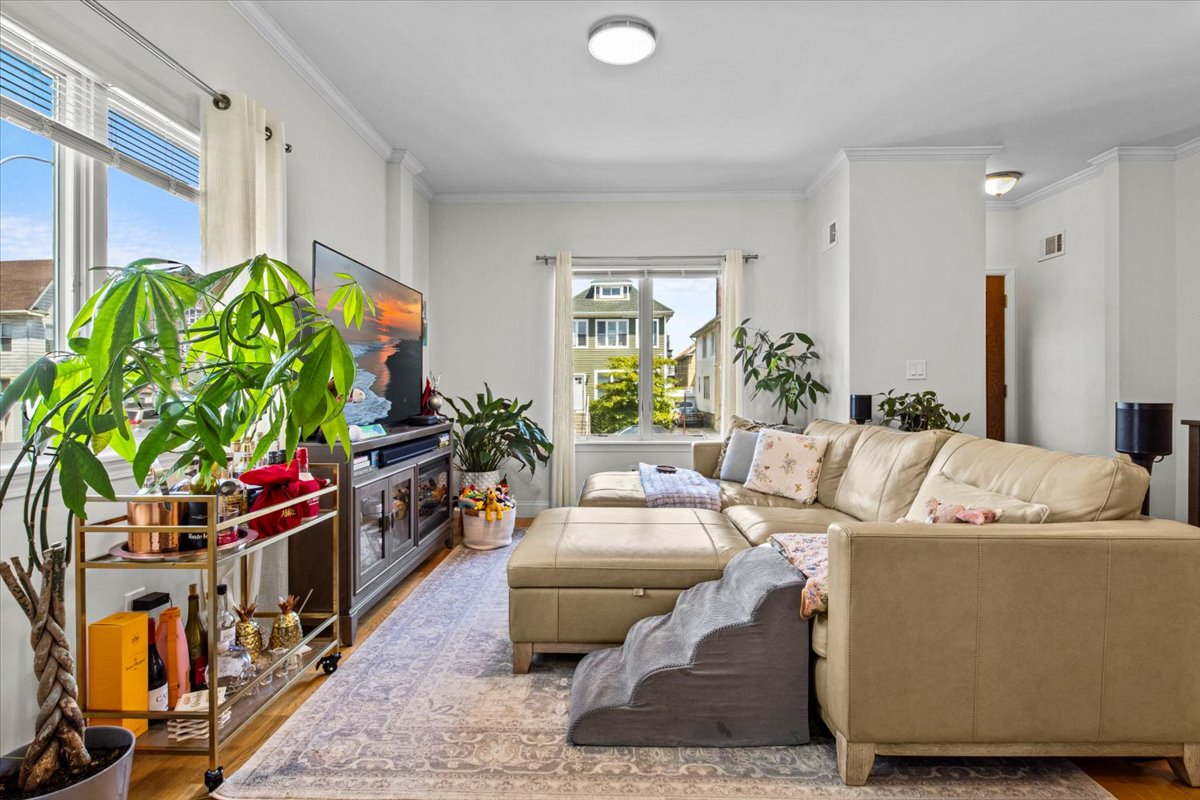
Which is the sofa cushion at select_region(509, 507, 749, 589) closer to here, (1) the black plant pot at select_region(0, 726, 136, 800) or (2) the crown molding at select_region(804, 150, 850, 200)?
(1) the black plant pot at select_region(0, 726, 136, 800)

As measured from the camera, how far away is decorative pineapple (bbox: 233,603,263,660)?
6.55 ft

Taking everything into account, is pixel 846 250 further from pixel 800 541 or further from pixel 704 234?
pixel 800 541

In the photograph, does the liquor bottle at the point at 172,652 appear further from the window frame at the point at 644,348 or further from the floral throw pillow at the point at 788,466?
the window frame at the point at 644,348

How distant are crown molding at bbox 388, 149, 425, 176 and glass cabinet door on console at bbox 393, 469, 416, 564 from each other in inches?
85.5

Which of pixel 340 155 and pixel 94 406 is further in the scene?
pixel 340 155

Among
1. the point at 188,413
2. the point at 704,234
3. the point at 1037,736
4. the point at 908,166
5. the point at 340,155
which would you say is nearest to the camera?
the point at 188,413

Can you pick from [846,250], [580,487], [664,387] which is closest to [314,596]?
[580,487]

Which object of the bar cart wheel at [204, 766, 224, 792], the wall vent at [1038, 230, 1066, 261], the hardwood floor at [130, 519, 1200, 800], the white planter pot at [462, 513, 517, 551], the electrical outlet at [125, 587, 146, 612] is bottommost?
the hardwood floor at [130, 519, 1200, 800]

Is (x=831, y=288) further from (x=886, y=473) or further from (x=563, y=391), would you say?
(x=563, y=391)

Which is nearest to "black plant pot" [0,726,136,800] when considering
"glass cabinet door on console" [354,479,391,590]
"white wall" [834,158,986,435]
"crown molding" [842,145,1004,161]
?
"glass cabinet door on console" [354,479,391,590]

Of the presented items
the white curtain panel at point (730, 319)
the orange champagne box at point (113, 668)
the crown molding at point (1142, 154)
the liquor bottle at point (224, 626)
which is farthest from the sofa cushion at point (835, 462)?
the orange champagne box at point (113, 668)

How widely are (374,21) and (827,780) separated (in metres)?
3.21

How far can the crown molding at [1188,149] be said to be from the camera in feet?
13.0

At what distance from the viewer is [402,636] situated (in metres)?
2.66
